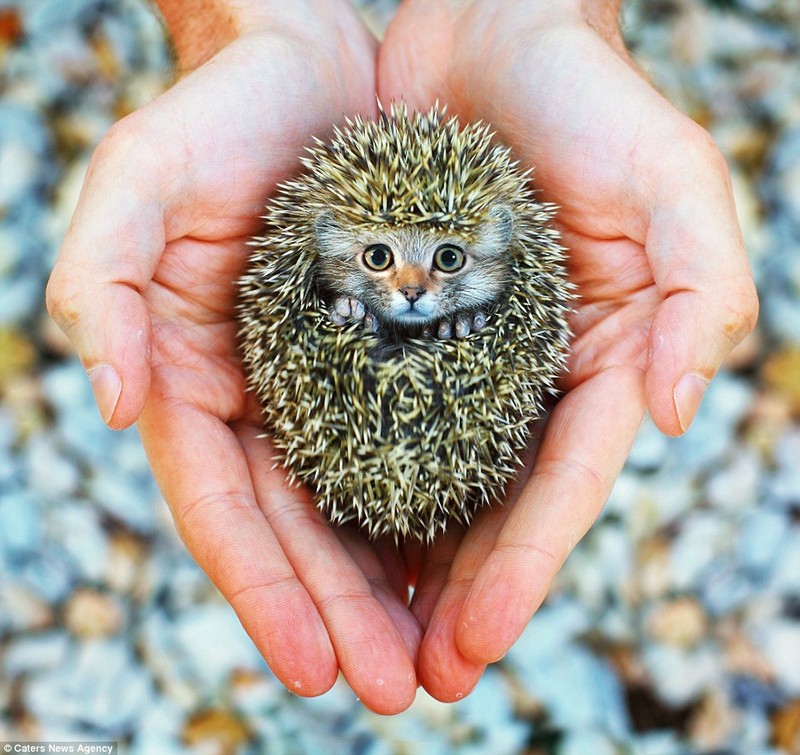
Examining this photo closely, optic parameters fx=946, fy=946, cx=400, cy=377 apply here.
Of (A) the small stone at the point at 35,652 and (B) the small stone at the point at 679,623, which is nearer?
(A) the small stone at the point at 35,652

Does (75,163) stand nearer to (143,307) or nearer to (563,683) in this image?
(143,307)

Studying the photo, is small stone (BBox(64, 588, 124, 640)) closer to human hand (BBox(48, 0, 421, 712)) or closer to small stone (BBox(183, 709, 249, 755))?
small stone (BBox(183, 709, 249, 755))

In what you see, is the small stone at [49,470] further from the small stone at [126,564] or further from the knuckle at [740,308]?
the knuckle at [740,308]

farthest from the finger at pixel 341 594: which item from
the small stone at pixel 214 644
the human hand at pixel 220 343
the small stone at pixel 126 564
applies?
the small stone at pixel 126 564

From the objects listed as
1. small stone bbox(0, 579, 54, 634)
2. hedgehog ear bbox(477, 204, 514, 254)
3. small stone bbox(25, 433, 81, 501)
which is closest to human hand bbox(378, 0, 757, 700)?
hedgehog ear bbox(477, 204, 514, 254)

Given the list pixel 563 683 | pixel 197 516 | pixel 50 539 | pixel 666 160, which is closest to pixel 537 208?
pixel 666 160

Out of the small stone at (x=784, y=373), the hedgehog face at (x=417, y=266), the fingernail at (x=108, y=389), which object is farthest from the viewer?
the small stone at (x=784, y=373)
